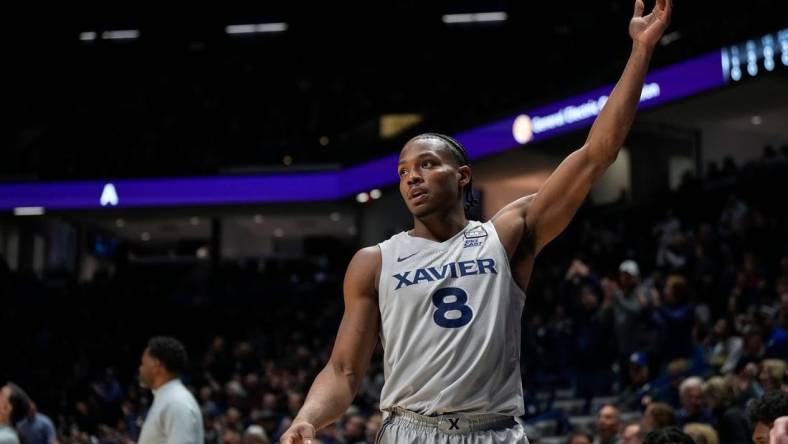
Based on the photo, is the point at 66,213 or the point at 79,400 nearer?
the point at 79,400

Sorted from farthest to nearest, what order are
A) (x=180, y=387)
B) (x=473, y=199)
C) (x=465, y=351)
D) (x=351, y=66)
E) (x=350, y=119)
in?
Result: (x=351, y=66)
(x=350, y=119)
(x=180, y=387)
(x=473, y=199)
(x=465, y=351)

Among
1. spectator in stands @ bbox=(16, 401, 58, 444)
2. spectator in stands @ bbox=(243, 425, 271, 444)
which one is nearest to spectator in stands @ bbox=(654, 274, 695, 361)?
spectator in stands @ bbox=(243, 425, 271, 444)

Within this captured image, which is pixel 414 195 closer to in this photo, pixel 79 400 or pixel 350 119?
pixel 79 400

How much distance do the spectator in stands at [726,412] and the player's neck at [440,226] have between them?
482cm

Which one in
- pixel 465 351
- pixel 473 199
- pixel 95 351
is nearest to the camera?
pixel 465 351

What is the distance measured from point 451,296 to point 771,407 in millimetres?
1625

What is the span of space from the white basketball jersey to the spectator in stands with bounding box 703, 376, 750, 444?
4853 mm

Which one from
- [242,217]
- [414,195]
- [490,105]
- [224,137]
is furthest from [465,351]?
[242,217]

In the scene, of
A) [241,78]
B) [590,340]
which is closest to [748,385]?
[590,340]

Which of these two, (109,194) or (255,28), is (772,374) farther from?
(255,28)

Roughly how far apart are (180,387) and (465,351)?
2862mm

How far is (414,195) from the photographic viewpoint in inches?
129

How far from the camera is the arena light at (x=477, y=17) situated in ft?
79.9

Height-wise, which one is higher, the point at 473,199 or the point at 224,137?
the point at 224,137
